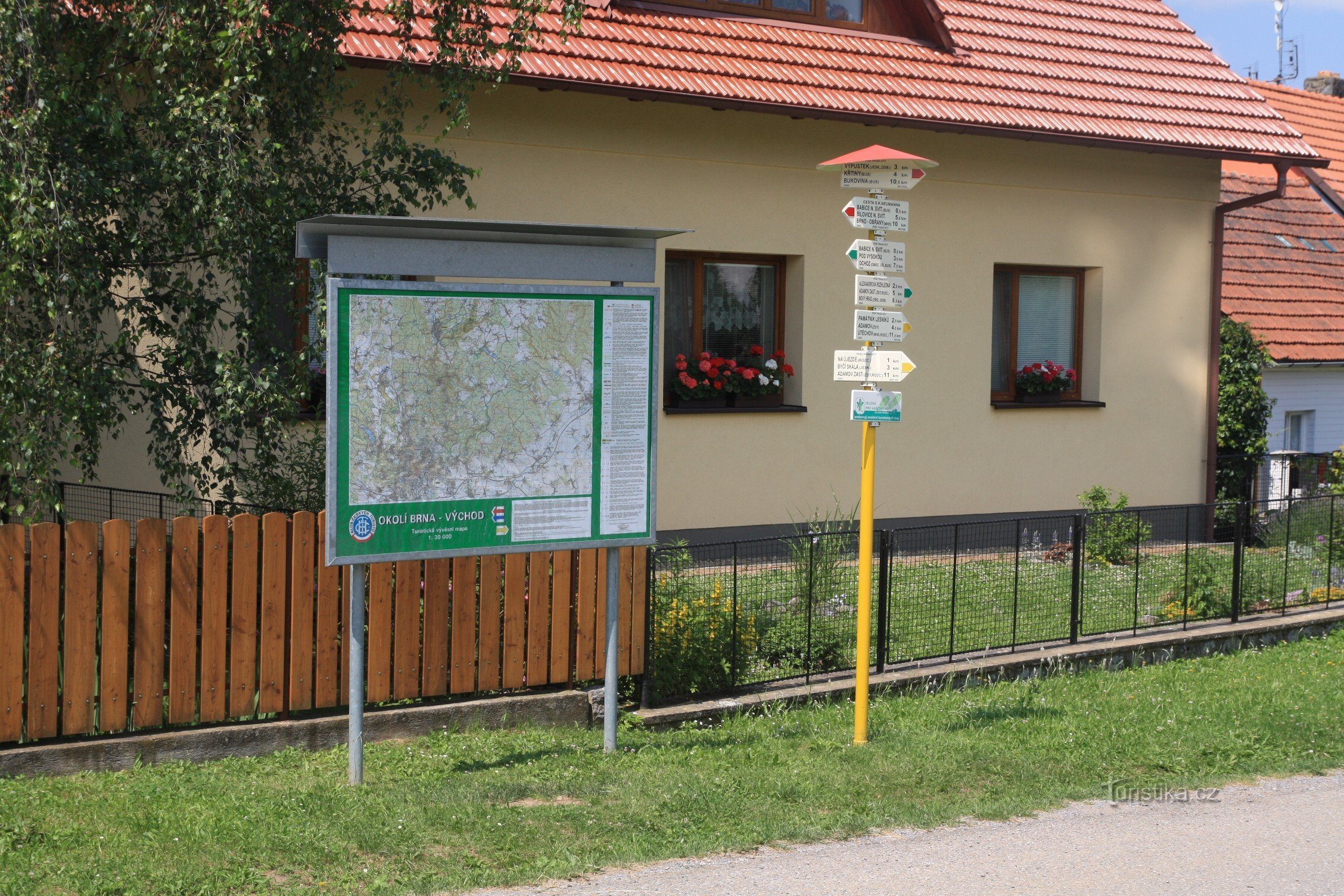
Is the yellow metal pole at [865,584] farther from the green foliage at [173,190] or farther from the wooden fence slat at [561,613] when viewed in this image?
the green foliage at [173,190]

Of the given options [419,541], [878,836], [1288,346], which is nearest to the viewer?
[878,836]

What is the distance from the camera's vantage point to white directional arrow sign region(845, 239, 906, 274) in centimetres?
686

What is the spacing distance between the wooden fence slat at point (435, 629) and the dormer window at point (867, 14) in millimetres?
8154

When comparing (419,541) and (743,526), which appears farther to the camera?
(743,526)

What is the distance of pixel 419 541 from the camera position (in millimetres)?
6195

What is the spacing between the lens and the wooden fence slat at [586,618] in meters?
7.33

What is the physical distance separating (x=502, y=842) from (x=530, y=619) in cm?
202

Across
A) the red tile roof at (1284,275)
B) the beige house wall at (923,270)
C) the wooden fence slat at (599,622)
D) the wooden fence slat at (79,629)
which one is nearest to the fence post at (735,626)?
the wooden fence slat at (599,622)

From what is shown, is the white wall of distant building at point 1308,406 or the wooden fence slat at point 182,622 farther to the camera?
the white wall of distant building at point 1308,406

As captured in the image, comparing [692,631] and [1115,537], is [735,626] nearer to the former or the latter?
[692,631]

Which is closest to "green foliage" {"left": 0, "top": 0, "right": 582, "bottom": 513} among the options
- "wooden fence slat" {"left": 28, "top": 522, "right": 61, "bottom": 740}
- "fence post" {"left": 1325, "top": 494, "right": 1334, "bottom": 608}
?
"wooden fence slat" {"left": 28, "top": 522, "right": 61, "bottom": 740}

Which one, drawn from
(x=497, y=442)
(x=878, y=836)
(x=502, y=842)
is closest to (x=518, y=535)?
(x=497, y=442)

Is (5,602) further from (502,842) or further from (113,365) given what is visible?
(502,842)

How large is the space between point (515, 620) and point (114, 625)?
6.66ft
